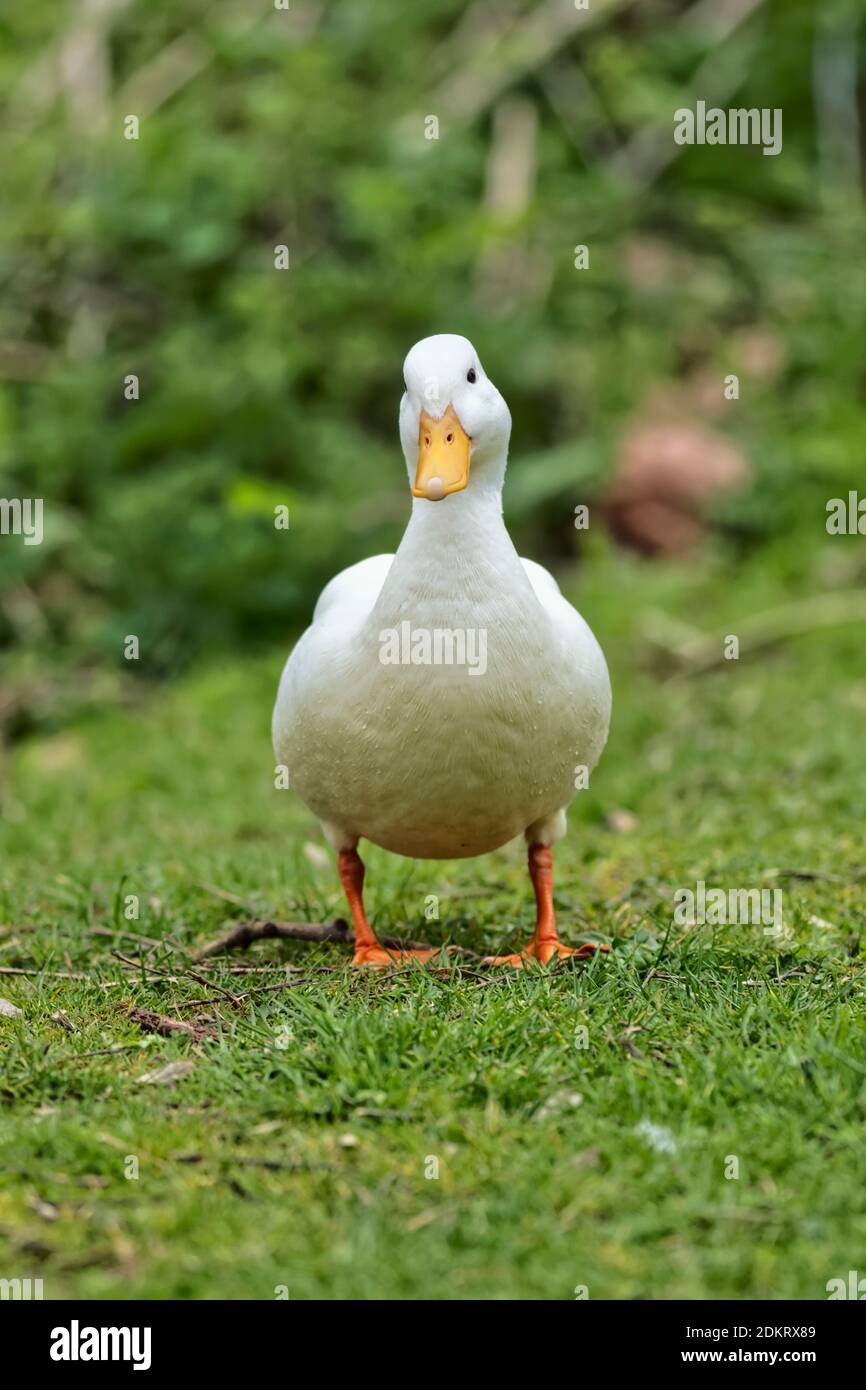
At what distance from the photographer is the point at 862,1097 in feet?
12.1

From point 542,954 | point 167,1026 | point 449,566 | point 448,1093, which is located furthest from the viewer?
point 542,954

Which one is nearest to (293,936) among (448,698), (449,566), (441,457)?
(448,698)

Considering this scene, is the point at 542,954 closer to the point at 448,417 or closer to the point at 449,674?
the point at 449,674

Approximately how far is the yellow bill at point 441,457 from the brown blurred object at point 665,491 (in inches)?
277

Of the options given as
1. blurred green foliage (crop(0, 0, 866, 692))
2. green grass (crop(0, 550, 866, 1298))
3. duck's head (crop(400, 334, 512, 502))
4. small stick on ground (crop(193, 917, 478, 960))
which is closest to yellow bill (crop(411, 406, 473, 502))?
duck's head (crop(400, 334, 512, 502))

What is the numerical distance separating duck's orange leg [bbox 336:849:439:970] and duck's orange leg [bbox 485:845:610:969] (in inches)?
10.0

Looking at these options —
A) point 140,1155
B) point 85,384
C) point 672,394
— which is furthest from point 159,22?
point 140,1155

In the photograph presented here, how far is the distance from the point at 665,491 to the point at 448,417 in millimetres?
7195

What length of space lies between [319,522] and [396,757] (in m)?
5.43

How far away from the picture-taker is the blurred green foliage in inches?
A: 395

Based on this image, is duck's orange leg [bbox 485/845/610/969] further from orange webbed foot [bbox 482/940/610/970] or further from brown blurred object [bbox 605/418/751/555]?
brown blurred object [bbox 605/418/751/555]

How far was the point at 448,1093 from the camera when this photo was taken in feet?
12.5

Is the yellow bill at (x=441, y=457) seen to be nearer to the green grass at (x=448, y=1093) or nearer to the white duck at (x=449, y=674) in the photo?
the white duck at (x=449, y=674)

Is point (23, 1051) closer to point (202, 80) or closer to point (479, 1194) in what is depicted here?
point (479, 1194)
